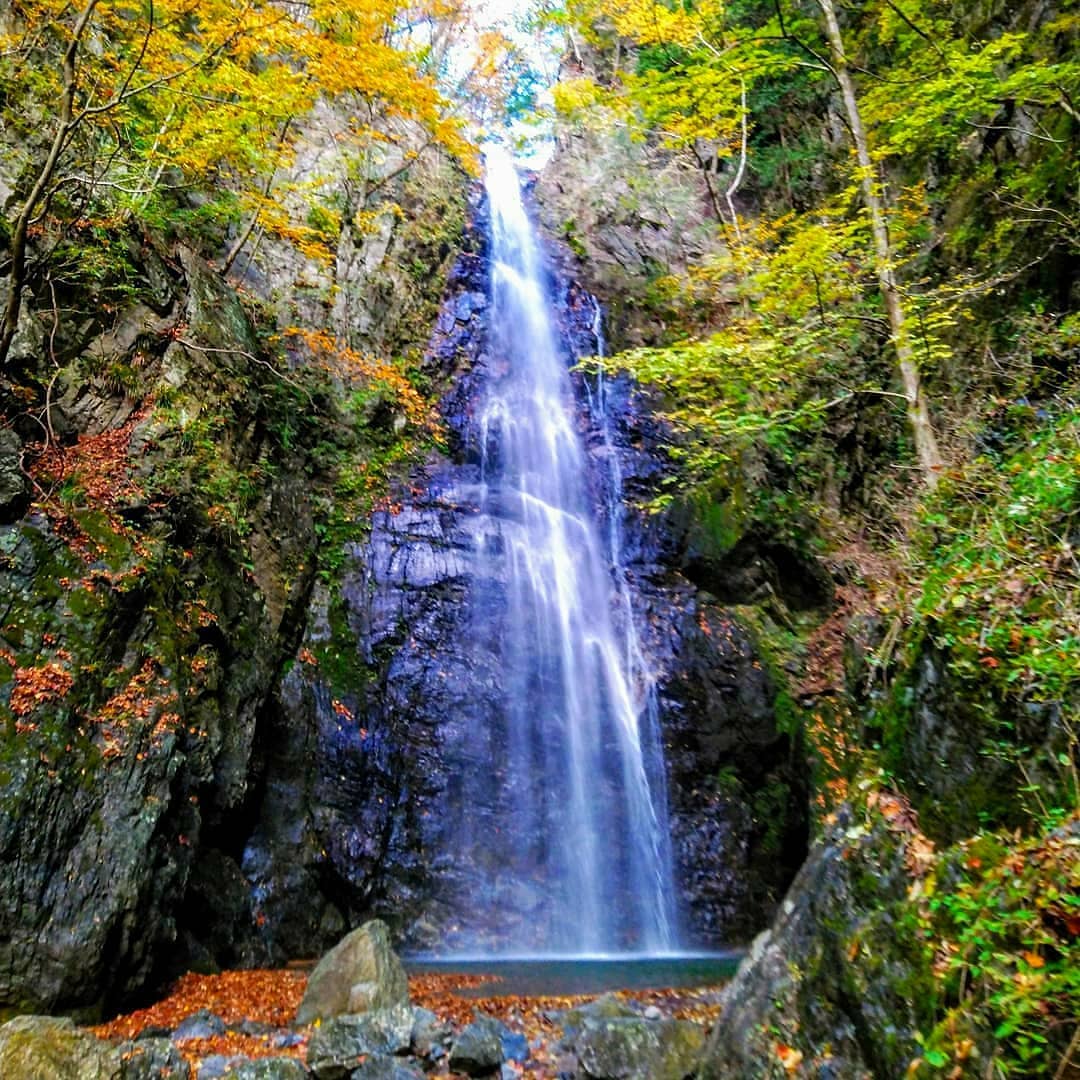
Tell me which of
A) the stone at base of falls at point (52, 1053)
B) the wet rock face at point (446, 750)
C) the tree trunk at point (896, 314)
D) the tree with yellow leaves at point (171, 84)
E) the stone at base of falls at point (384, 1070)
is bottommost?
the stone at base of falls at point (384, 1070)

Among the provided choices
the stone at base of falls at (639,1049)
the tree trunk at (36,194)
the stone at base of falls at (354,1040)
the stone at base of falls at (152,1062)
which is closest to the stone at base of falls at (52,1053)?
the stone at base of falls at (152,1062)

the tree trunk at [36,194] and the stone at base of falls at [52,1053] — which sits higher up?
the tree trunk at [36,194]

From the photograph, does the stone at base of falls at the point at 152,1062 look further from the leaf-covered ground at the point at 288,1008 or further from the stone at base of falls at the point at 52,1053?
the leaf-covered ground at the point at 288,1008

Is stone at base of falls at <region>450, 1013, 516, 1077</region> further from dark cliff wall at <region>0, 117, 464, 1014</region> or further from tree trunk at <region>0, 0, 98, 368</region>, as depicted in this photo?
tree trunk at <region>0, 0, 98, 368</region>

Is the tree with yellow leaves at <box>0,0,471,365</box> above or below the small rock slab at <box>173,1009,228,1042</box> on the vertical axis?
above

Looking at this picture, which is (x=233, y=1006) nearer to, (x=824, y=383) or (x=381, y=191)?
(x=824, y=383)

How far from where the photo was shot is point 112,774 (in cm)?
554

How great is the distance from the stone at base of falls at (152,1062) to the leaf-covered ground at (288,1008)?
0.74 ft

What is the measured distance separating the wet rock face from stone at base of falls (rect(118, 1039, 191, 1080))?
2997mm

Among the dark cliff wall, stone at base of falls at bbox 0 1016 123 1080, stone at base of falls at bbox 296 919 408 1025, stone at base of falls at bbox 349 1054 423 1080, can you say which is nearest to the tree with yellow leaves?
the dark cliff wall

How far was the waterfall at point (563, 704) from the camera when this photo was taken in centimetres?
875

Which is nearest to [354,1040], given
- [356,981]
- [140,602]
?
[356,981]

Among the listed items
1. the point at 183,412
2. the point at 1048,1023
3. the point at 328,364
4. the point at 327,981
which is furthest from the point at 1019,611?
the point at 328,364

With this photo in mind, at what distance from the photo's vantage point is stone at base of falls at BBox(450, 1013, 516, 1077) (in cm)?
457
